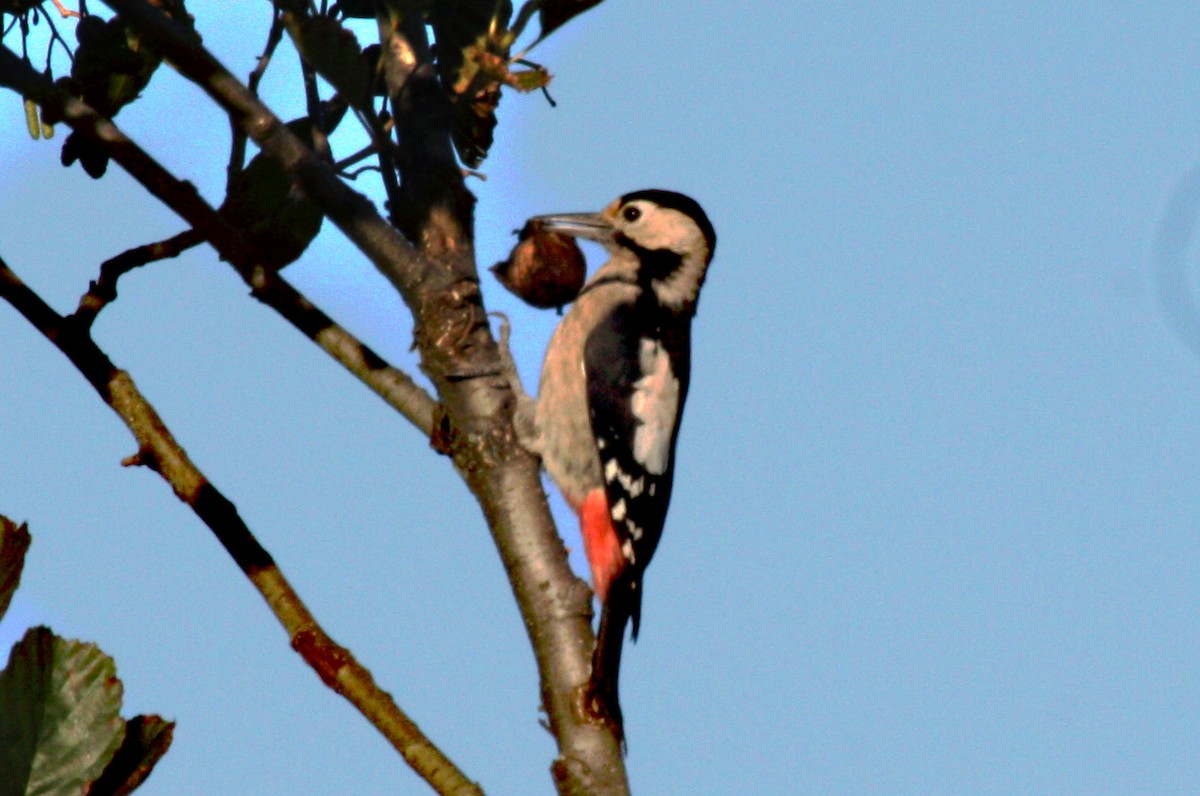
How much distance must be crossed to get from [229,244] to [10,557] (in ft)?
3.22

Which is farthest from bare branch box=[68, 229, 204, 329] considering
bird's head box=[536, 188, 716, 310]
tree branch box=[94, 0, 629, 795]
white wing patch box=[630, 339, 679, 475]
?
bird's head box=[536, 188, 716, 310]

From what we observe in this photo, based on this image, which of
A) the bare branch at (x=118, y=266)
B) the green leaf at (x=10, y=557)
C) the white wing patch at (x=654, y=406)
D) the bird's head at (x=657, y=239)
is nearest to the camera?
the green leaf at (x=10, y=557)

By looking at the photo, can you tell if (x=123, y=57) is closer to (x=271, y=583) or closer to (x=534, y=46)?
(x=534, y=46)

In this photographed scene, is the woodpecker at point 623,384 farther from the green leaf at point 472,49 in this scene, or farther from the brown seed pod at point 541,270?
the green leaf at point 472,49

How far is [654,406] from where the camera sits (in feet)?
13.1

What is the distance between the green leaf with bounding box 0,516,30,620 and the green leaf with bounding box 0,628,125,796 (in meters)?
0.09

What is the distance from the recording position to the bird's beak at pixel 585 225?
4305 millimetres

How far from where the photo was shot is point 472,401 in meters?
2.30

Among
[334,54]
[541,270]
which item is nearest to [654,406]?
[541,270]

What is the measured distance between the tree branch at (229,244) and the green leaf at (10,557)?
83 centimetres

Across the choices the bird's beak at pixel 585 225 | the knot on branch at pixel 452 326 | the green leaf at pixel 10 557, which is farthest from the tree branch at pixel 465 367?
the bird's beak at pixel 585 225

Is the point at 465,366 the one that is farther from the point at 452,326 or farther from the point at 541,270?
the point at 541,270

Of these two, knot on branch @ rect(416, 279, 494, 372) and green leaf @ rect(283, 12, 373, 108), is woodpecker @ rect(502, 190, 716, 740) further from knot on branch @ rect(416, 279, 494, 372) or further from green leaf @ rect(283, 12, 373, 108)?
green leaf @ rect(283, 12, 373, 108)

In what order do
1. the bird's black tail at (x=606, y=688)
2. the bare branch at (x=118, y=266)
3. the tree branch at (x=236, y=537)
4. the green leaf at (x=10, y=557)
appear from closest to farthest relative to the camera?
the green leaf at (x=10, y=557) < the tree branch at (x=236, y=537) < the bare branch at (x=118, y=266) < the bird's black tail at (x=606, y=688)
